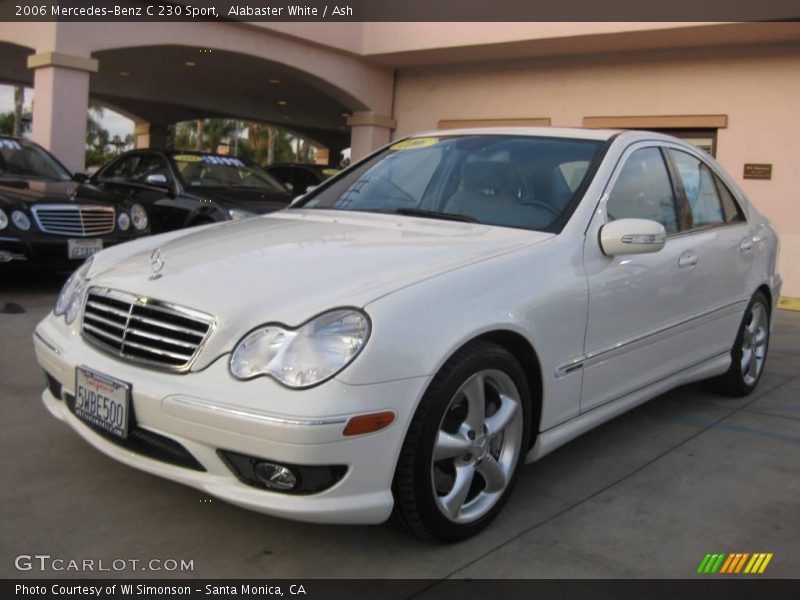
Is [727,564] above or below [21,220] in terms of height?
below

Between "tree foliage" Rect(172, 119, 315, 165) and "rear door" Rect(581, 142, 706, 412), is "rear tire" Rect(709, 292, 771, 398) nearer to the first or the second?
"rear door" Rect(581, 142, 706, 412)

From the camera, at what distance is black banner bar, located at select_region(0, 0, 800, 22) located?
9.72 m

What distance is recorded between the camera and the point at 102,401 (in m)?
2.75

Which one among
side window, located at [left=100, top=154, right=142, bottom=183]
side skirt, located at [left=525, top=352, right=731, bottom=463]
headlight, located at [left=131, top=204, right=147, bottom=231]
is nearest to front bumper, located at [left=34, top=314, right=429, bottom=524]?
side skirt, located at [left=525, top=352, right=731, bottom=463]

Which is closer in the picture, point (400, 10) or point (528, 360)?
point (528, 360)

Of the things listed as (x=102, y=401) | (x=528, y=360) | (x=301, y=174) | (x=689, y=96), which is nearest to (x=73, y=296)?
(x=102, y=401)

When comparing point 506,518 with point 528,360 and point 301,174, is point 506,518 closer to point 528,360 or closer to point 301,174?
point 528,360

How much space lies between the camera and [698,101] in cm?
1115

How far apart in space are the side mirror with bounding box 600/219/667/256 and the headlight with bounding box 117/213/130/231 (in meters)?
5.79

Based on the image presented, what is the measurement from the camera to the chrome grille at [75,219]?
717 centimetres

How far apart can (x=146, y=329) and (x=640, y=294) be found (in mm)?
2103

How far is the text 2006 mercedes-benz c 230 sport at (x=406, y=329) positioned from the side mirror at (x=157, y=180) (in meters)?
5.49

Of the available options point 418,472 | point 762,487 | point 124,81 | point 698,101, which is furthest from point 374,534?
point 124,81
